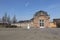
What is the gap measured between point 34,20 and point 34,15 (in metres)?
1.10

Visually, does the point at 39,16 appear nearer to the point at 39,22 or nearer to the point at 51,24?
the point at 39,22

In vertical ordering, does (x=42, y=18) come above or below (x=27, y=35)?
above

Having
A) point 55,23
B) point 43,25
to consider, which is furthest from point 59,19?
point 43,25

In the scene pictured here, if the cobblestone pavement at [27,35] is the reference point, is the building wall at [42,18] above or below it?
above

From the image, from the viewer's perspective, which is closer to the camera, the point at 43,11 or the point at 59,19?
the point at 43,11

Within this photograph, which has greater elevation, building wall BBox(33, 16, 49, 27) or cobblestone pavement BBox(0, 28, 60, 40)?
building wall BBox(33, 16, 49, 27)

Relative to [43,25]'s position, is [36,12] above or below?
above

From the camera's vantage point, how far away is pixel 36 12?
109ft

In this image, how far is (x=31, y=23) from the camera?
3384 cm

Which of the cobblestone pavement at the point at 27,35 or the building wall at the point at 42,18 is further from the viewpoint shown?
the building wall at the point at 42,18

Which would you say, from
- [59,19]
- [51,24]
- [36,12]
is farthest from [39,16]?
[59,19]

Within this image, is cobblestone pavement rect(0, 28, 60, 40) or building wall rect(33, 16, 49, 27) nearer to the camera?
cobblestone pavement rect(0, 28, 60, 40)

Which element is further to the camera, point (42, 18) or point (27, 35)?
point (42, 18)

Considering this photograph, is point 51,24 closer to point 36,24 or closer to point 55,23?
point 55,23
